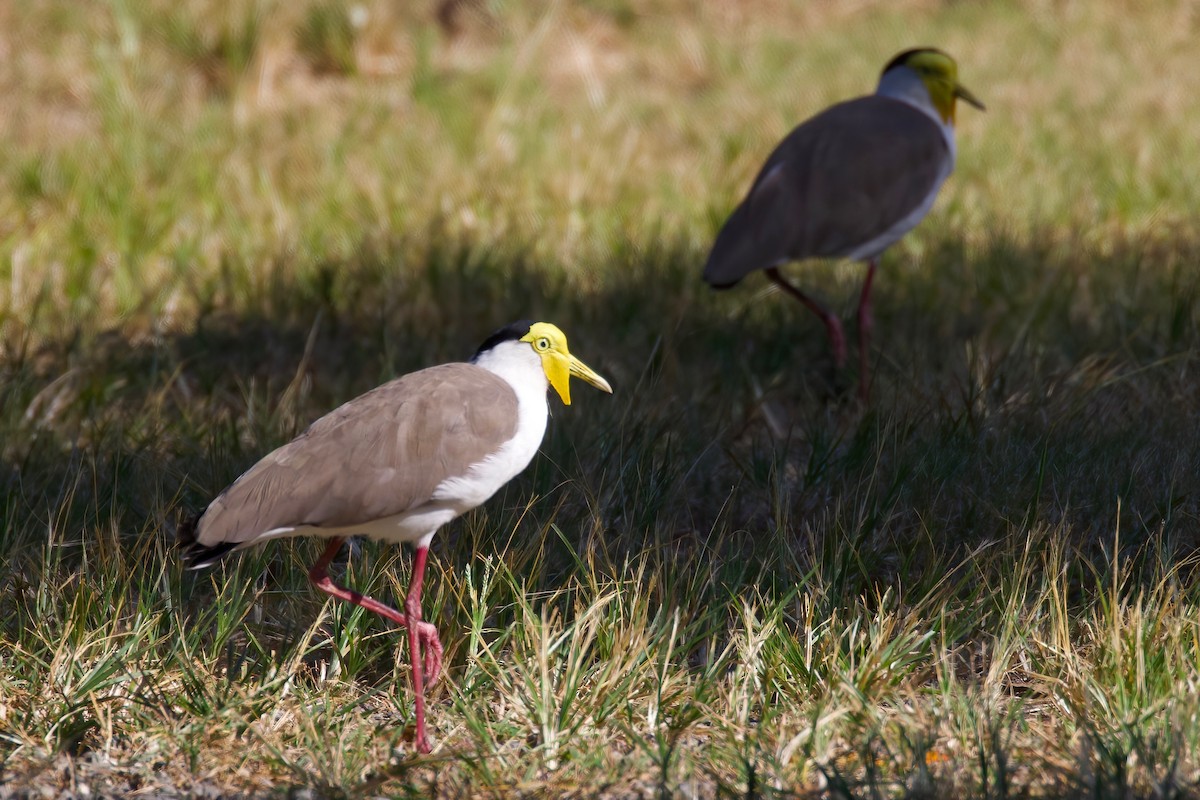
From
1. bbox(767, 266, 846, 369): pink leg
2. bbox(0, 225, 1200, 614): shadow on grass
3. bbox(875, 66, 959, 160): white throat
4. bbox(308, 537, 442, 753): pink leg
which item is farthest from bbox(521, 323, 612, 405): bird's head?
bbox(875, 66, 959, 160): white throat

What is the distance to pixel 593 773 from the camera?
2.93 meters

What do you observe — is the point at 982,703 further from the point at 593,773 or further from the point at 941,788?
the point at 593,773

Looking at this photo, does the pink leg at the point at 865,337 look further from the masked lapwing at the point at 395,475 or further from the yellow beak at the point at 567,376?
the masked lapwing at the point at 395,475

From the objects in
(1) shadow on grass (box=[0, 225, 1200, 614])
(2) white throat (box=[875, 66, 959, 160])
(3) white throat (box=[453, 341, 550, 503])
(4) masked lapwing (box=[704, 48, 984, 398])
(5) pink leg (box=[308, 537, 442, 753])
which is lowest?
(5) pink leg (box=[308, 537, 442, 753])

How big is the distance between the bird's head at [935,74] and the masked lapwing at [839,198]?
1.11ft

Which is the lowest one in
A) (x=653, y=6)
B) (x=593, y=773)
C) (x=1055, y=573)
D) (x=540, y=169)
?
(x=593, y=773)

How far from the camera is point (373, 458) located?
325 centimetres

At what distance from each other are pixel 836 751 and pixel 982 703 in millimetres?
348

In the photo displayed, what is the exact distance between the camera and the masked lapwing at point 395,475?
314 cm

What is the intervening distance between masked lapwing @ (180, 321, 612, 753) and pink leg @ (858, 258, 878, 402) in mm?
1860

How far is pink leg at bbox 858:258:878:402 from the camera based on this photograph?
197 inches

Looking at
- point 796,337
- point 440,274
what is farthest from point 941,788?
point 440,274

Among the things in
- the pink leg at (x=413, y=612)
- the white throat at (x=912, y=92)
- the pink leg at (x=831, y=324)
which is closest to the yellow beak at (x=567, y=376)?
the pink leg at (x=413, y=612)

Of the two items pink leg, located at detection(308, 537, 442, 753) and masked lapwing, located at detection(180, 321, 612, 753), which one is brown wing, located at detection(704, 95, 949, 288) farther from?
pink leg, located at detection(308, 537, 442, 753)
